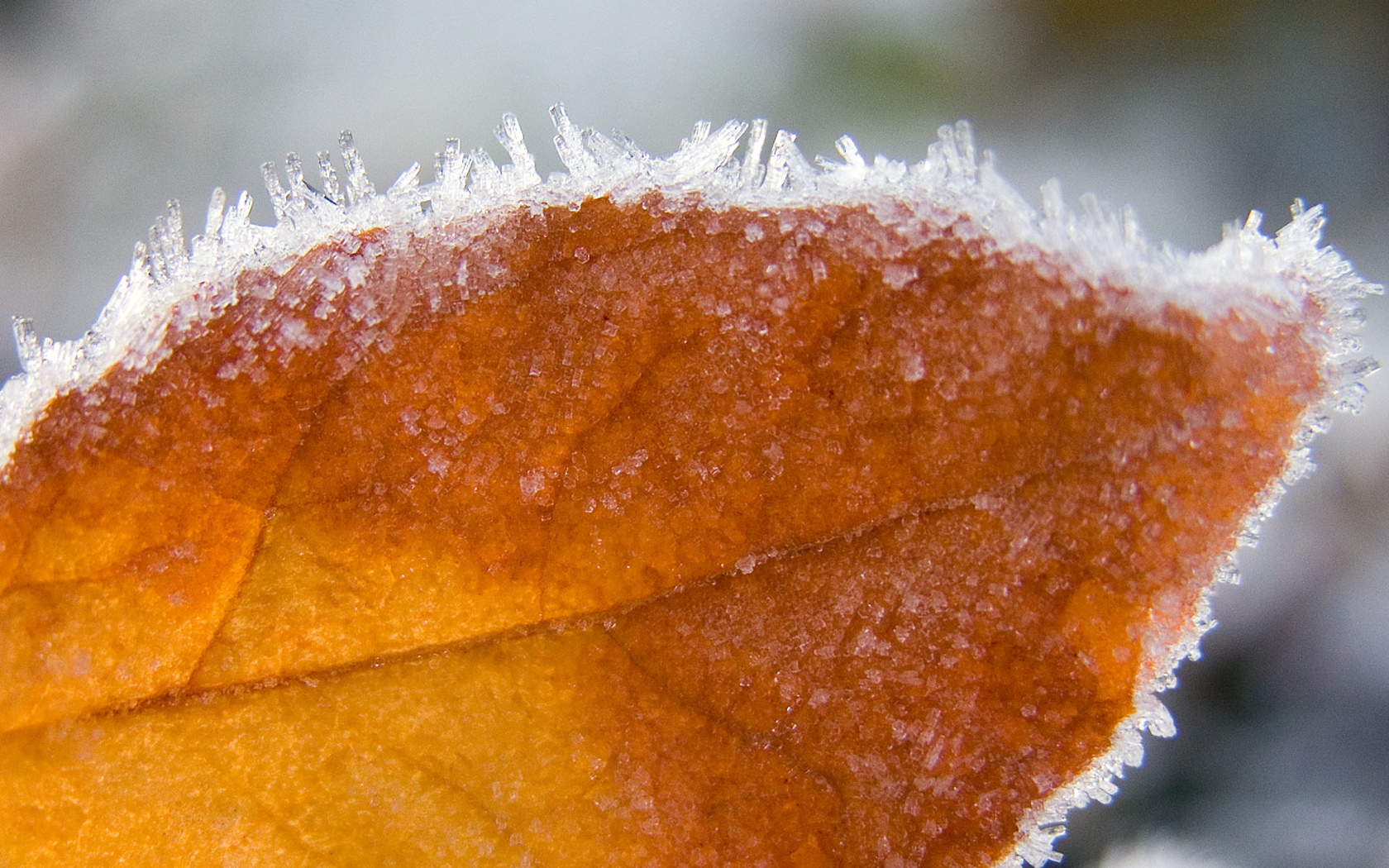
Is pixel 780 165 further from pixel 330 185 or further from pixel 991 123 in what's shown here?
pixel 991 123

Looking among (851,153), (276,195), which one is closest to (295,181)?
(276,195)

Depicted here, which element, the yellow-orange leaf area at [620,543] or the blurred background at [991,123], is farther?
the blurred background at [991,123]

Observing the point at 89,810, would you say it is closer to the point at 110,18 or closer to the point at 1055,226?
the point at 1055,226

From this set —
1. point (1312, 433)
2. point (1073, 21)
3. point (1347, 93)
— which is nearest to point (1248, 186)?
point (1347, 93)

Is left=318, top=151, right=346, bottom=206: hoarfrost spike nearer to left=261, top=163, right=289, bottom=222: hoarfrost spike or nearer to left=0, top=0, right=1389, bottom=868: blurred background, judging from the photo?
left=261, top=163, right=289, bottom=222: hoarfrost spike

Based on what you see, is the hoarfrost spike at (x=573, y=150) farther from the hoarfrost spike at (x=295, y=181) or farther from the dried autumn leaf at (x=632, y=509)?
the hoarfrost spike at (x=295, y=181)

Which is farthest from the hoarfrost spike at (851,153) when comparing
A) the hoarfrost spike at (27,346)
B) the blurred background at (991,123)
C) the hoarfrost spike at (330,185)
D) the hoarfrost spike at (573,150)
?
the blurred background at (991,123)
